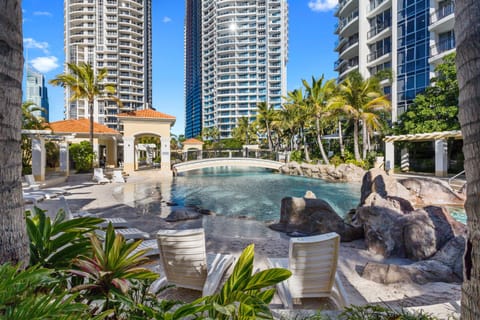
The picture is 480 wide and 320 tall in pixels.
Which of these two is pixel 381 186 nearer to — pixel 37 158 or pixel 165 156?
pixel 37 158

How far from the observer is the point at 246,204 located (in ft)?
39.8

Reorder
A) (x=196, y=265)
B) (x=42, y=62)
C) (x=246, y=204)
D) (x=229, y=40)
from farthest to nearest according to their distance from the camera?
(x=42, y=62)
(x=229, y=40)
(x=246, y=204)
(x=196, y=265)

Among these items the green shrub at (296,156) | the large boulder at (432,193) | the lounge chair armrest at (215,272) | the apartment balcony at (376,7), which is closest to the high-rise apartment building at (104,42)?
the green shrub at (296,156)

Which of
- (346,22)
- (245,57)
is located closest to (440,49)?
(346,22)

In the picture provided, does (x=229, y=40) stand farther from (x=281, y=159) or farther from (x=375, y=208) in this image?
(x=375, y=208)

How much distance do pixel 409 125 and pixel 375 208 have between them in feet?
69.2

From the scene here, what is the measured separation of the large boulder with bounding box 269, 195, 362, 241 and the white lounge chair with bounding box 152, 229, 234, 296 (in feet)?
13.7

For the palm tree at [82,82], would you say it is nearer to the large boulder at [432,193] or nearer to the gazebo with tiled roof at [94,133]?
the gazebo with tiled roof at [94,133]

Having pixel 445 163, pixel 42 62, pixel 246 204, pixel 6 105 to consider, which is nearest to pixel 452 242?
pixel 6 105

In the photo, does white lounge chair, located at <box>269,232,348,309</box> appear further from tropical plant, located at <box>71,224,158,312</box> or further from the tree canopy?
the tree canopy

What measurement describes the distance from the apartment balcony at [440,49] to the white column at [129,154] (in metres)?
29.2

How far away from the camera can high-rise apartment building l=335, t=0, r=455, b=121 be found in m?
26.2

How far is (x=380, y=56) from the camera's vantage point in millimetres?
33156

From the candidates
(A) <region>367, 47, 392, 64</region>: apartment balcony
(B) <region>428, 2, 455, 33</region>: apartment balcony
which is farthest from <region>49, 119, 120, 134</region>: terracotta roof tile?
(B) <region>428, 2, 455, 33</region>: apartment balcony
